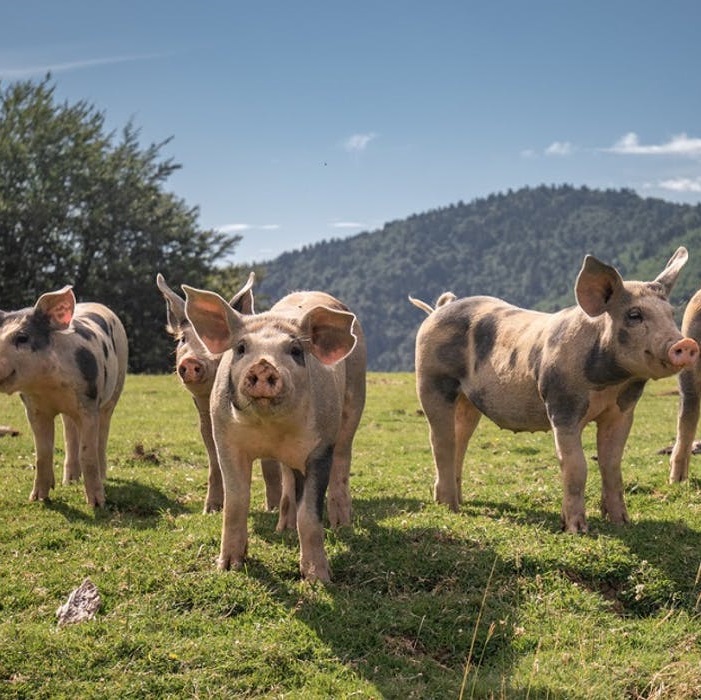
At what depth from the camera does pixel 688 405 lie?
1087cm

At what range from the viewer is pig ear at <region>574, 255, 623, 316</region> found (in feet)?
25.5

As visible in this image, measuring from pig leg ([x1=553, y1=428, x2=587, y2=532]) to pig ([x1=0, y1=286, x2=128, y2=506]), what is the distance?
4659 mm

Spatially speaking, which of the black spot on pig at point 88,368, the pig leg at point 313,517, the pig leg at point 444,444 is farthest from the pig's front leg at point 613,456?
the black spot on pig at point 88,368

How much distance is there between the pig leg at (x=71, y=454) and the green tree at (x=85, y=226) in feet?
93.7

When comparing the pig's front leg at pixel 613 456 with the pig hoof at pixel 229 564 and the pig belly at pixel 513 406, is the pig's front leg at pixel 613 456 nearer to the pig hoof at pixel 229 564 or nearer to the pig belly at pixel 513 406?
the pig belly at pixel 513 406

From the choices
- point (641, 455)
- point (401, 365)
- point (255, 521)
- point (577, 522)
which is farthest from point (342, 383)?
point (401, 365)

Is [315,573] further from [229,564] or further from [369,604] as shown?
[229,564]

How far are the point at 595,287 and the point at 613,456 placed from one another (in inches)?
67.0

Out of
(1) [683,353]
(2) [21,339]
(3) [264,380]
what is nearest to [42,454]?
(2) [21,339]

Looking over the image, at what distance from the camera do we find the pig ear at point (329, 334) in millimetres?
7184

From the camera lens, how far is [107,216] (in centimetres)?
4384

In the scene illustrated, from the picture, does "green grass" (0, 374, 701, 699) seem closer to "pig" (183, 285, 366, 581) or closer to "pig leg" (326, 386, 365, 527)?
"pig leg" (326, 386, 365, 527)

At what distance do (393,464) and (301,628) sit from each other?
278 inches

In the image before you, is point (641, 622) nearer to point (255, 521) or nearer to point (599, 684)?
point (599, 684)
